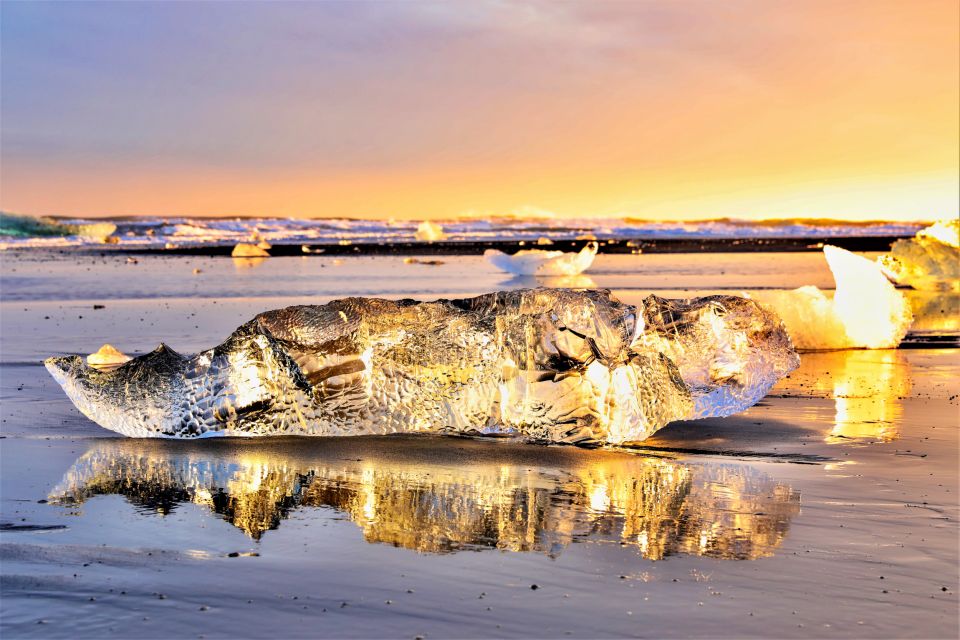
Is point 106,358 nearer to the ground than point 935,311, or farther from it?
nearer to the ground

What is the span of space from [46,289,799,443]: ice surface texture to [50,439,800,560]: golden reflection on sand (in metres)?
0.25

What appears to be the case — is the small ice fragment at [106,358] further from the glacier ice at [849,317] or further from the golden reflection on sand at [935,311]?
the golden reflection on sand at [935,311]

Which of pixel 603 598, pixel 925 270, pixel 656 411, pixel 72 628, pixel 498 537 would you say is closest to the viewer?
pixel 72 628

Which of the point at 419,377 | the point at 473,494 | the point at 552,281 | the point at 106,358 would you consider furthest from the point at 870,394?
the point at 552,281

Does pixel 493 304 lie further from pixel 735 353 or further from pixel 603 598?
pixel 603 598

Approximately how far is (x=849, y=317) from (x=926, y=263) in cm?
963

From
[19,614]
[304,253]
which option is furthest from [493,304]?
[304,253]

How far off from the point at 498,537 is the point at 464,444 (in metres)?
1.68

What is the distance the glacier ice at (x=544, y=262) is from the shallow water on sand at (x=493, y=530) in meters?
15.4

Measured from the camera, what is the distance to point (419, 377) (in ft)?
20.0

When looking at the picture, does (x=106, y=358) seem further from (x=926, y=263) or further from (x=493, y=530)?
(x=926, y=263)

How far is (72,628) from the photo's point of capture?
3.20 metres

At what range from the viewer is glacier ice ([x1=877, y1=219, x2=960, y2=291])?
18.6 m

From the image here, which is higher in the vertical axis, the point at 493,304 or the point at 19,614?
the point at 493,304
